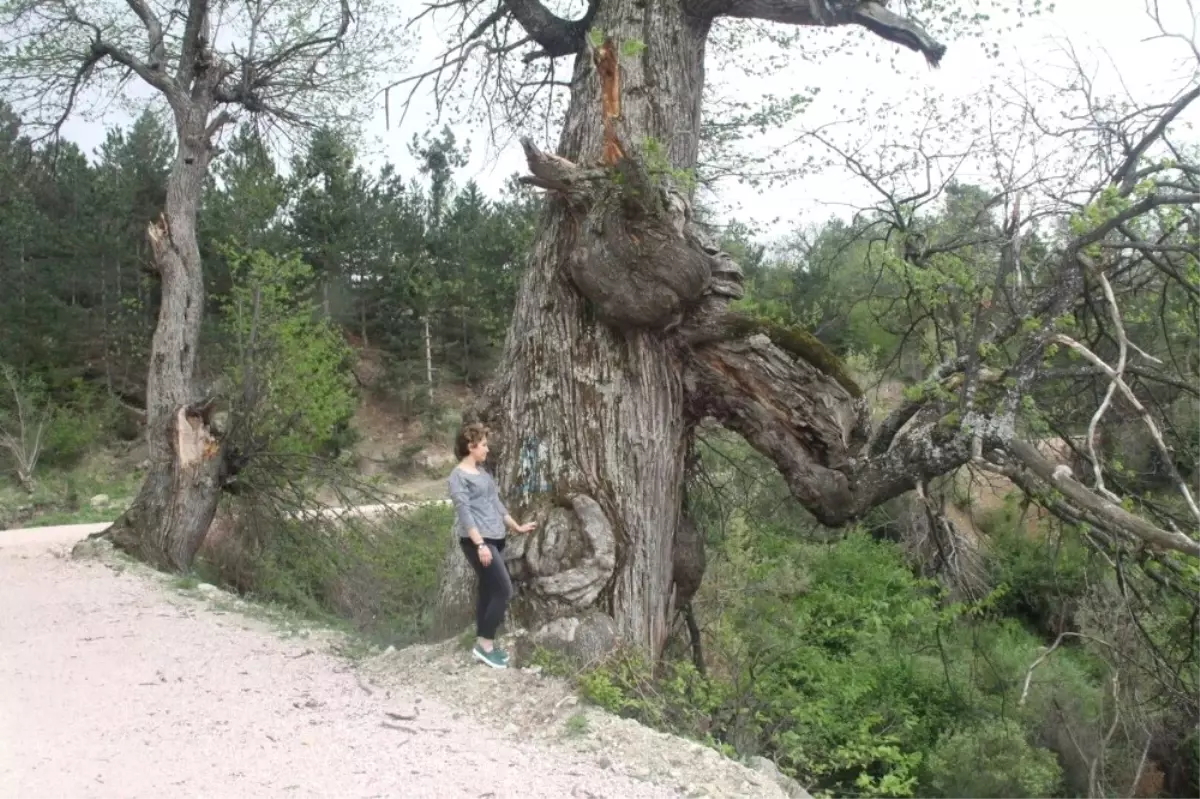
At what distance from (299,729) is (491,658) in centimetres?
113

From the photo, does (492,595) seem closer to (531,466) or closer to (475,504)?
(475,504)

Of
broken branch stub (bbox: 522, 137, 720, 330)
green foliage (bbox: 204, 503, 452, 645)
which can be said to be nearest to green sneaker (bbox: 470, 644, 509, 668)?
broken branch stub (bbox: 522, 137, 720, 330)

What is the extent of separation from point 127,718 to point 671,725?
2.73 meters

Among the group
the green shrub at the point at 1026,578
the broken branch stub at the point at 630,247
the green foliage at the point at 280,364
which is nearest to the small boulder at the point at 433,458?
the green foliage at the point at 280,364

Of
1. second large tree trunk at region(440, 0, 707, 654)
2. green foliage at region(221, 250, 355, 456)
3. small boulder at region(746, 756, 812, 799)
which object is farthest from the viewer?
green foliage at region(221, 250, 355, 456)

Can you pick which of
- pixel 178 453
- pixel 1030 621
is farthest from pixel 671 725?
pixel 1030 621

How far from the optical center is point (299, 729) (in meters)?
4.52

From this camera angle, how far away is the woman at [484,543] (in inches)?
207

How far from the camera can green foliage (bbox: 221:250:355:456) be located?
457 inches

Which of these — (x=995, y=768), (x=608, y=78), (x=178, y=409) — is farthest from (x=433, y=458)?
(x=608, y=78)

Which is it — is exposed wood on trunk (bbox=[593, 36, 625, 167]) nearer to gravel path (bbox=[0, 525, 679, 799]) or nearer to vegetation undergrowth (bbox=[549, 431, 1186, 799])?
vegetation undergrowth (bbox=[549, 431, 1186, 799])

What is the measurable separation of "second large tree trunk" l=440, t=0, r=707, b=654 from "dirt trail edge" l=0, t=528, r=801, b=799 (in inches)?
26.4

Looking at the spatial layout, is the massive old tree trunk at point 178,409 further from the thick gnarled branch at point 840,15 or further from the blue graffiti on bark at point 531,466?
the thick gnarled branch at point 840,15

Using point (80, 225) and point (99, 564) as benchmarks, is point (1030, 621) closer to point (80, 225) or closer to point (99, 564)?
point (99, 564)
